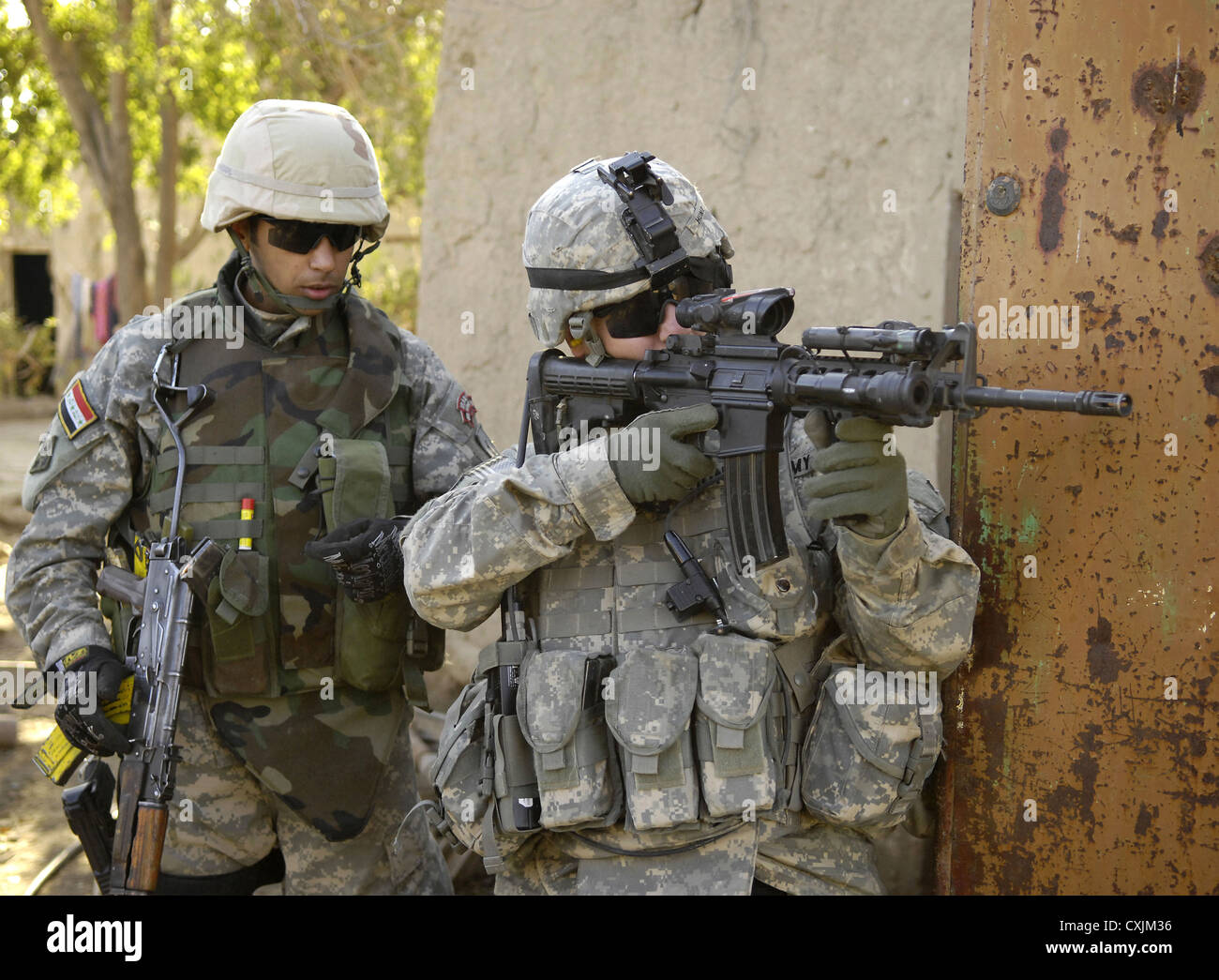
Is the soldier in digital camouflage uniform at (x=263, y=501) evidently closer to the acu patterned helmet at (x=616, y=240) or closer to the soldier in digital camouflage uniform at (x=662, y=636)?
the soldier in digital camouflage uniform at (x=662, y=636)

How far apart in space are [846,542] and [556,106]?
2606mm

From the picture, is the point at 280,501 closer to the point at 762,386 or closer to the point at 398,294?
the point at 762,386

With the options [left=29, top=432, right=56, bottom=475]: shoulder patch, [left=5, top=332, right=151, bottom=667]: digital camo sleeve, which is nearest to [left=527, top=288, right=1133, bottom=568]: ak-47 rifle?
[left=5, top=332, right=151, bottom=667]: digital camo sleeve

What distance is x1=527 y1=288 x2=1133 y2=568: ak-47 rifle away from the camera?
1.83 m

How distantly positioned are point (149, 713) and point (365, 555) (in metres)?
0.58

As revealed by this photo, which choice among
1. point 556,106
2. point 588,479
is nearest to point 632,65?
point 556,106

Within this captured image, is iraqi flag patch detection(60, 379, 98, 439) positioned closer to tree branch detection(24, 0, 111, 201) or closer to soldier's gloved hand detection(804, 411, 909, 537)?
soldier's gloved hand detection(804, 411, 909, 537)

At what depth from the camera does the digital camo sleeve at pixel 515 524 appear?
7.05 feet

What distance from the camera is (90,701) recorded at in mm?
2623

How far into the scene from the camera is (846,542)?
2.03 m

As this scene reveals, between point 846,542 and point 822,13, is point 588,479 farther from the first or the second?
point 822,13

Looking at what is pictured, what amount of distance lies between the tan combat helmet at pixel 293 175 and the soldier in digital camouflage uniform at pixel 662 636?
0.63m

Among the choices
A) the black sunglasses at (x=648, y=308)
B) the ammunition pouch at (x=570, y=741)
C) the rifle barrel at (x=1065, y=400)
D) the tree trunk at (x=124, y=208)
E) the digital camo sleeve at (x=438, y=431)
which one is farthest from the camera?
the tree trunk at (x=124, y=208)

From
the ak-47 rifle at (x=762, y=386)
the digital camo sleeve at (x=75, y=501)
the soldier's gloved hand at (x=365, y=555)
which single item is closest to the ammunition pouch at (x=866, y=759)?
the ak-47 rifle at (x=762, y=386)
